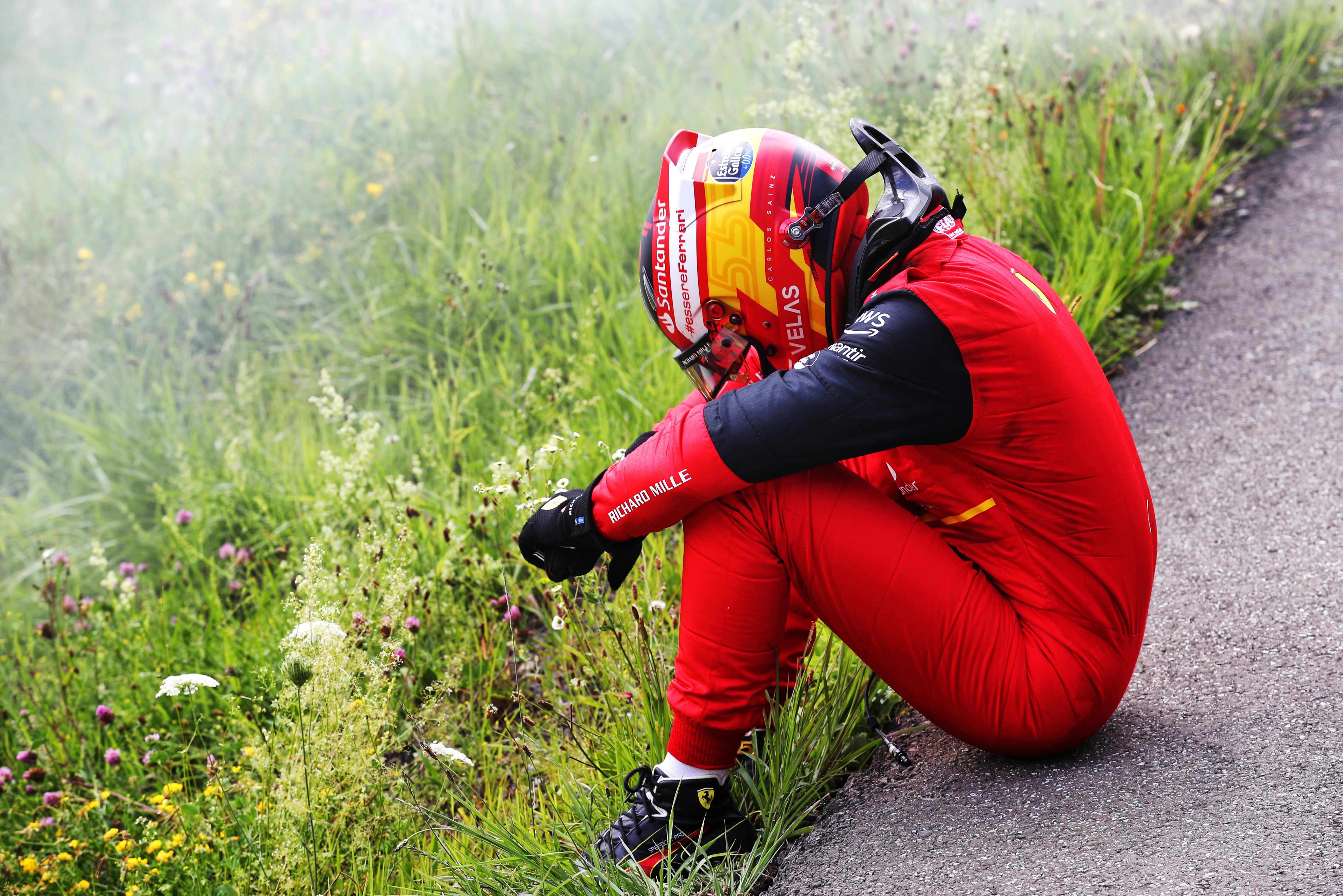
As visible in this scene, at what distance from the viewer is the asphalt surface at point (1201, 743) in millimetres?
1616

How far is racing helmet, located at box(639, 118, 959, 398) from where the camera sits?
5.85ft

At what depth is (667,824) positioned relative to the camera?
1.82m

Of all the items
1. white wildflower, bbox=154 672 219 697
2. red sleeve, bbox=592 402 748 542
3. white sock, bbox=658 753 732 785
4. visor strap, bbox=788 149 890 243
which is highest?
visor strap, bbox=788 149 890 243

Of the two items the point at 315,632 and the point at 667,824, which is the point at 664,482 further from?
the point at 315,632

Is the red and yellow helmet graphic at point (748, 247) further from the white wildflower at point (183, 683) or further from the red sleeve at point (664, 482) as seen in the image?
the white wildflower at point (183, 683)

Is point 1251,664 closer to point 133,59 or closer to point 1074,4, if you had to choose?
point 1074,4

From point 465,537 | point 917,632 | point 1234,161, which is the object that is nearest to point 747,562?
point 917,632

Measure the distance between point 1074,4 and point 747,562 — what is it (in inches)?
188

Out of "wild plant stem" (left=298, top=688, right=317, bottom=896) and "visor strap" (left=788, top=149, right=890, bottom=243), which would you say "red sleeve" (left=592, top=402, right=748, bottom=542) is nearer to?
"visor strap" (left=788, top=149, right=890, bottom=243)

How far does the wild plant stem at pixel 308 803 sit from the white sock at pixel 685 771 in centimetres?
65

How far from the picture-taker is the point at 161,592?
344cm

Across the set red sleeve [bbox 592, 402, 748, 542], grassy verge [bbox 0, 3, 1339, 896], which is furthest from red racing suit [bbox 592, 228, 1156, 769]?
grassy verge [bbox 0, 3, 1339, 896]

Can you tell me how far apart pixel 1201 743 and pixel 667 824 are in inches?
39.4

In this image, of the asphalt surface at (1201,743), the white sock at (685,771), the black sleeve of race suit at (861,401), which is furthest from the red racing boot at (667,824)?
the black sleeve of race suit at (861,401)
